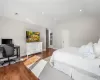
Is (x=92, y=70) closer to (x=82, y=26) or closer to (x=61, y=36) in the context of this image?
(x=82, y=26)

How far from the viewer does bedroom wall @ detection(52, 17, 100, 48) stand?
433cm

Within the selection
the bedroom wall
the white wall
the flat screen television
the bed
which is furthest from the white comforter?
the bedroom wall

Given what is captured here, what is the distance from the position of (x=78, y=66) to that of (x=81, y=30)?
132 inches

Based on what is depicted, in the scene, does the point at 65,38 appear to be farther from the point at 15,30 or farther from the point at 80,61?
the point at 80,61

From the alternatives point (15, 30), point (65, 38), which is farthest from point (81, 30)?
point (15, 30)

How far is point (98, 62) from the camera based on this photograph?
5.58 feet

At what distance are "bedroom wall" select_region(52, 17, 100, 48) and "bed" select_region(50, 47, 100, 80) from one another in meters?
2.82

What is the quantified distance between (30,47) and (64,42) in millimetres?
2609

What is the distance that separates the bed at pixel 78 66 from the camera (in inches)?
68.4

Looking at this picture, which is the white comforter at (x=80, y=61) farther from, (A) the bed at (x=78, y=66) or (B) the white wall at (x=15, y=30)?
(B) the white wall at (x=15, y=30)

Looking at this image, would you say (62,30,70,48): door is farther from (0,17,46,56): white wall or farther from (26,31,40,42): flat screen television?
(0,17,46,56): white wall

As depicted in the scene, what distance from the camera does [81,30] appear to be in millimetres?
4883

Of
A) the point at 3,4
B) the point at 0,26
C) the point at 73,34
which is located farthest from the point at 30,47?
the point at 73,34

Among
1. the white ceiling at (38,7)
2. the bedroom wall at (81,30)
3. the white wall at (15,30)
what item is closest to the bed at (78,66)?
the white ceiling at (38,7)
